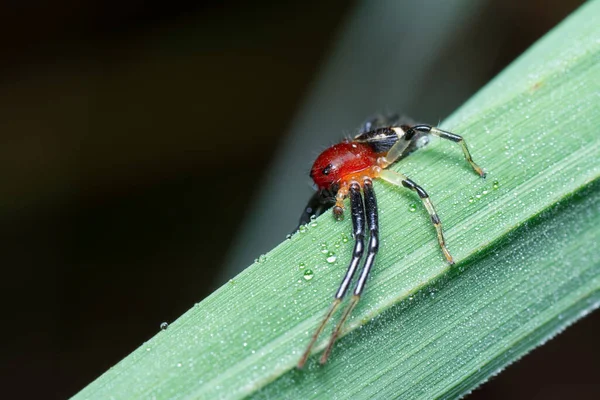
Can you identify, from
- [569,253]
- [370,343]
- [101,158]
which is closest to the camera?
[370,343]

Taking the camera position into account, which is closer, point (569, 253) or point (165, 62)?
point (569, 253)

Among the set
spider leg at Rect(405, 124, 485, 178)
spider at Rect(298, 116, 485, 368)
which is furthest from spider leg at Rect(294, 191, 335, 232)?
spider leg at Rect(405, 124, 485, 178)

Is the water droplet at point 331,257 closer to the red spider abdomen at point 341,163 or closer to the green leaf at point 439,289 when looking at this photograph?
the green leaf at point 439,289

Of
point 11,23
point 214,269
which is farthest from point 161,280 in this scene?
point 11,23

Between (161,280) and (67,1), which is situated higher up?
(67,1)

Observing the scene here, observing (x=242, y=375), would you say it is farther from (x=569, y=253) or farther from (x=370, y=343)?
(x=569, y=253)

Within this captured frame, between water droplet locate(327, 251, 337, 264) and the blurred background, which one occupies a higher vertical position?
the blurred background

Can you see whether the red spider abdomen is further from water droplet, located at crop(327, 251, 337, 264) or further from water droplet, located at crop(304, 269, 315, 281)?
water droplet, located at crop(304, 269, 315, 281)
